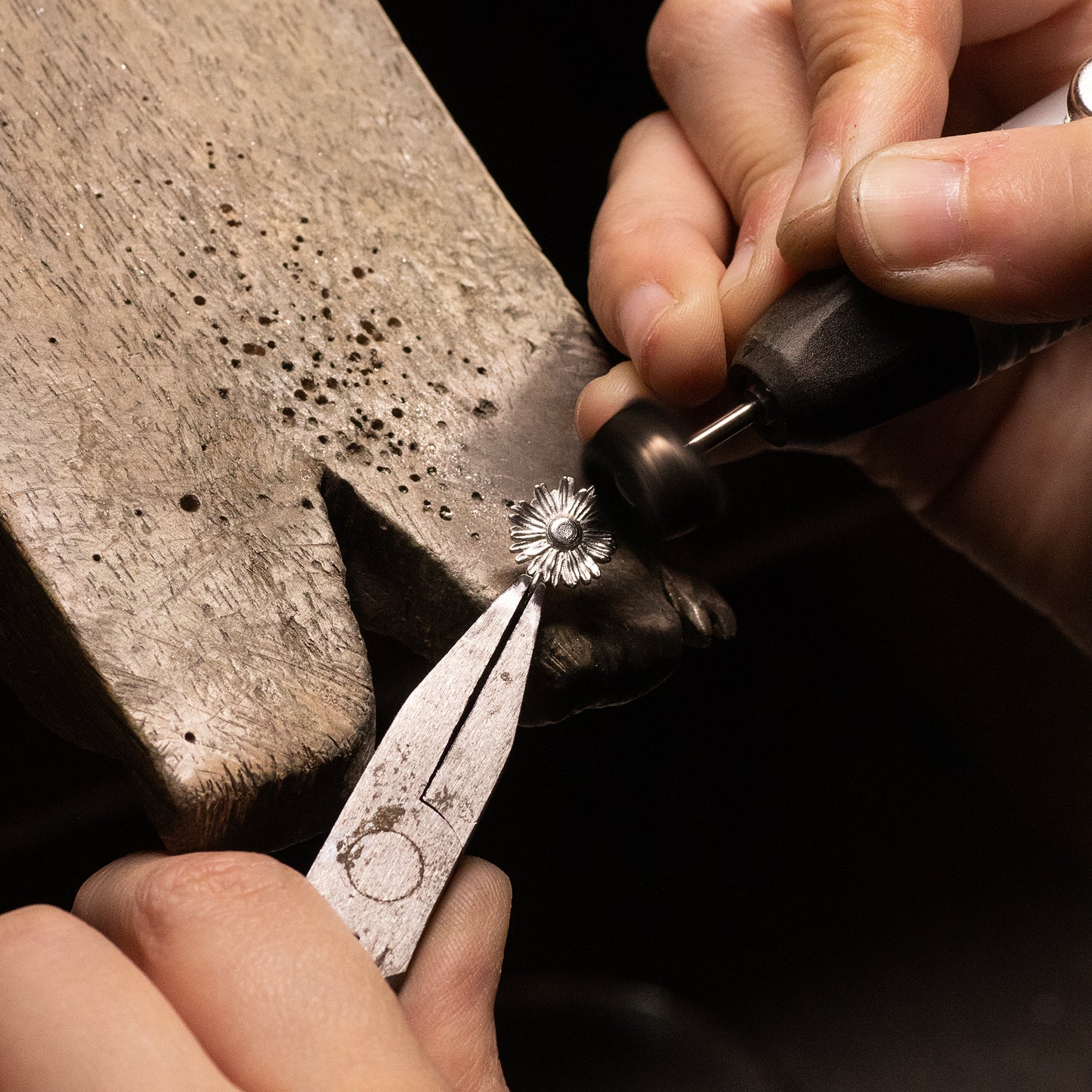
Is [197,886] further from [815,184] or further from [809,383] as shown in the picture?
[815,184]

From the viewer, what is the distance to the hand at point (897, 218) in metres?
0.58

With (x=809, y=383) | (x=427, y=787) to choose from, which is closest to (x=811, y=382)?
(x=809, y=383)

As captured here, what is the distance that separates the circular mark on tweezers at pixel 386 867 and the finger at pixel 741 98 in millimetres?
406

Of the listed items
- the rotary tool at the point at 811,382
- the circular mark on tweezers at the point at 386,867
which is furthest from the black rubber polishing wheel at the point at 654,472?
the circular mark on tweezers at the point at 386,867

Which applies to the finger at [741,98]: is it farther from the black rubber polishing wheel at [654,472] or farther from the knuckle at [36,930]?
the knuckle at [36,930]

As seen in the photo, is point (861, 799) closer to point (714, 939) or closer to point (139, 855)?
point (714, 939)

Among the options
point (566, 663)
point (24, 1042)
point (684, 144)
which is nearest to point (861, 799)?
point (566, 663)

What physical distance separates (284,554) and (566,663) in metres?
0.19

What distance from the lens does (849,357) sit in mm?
602

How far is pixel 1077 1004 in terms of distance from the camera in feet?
3.28

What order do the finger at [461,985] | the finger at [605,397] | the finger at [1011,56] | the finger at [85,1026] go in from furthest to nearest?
1. the finger at [1011,56]
2. the finger at [605,397]
3. the finger at [461,985]
4. the finger at [85,1026]

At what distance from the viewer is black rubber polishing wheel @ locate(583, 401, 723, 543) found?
23.8 inches

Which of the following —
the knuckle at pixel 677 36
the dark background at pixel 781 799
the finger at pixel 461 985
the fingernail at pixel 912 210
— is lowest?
the dark background at pixel 781 799

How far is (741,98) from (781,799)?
2.08ft
